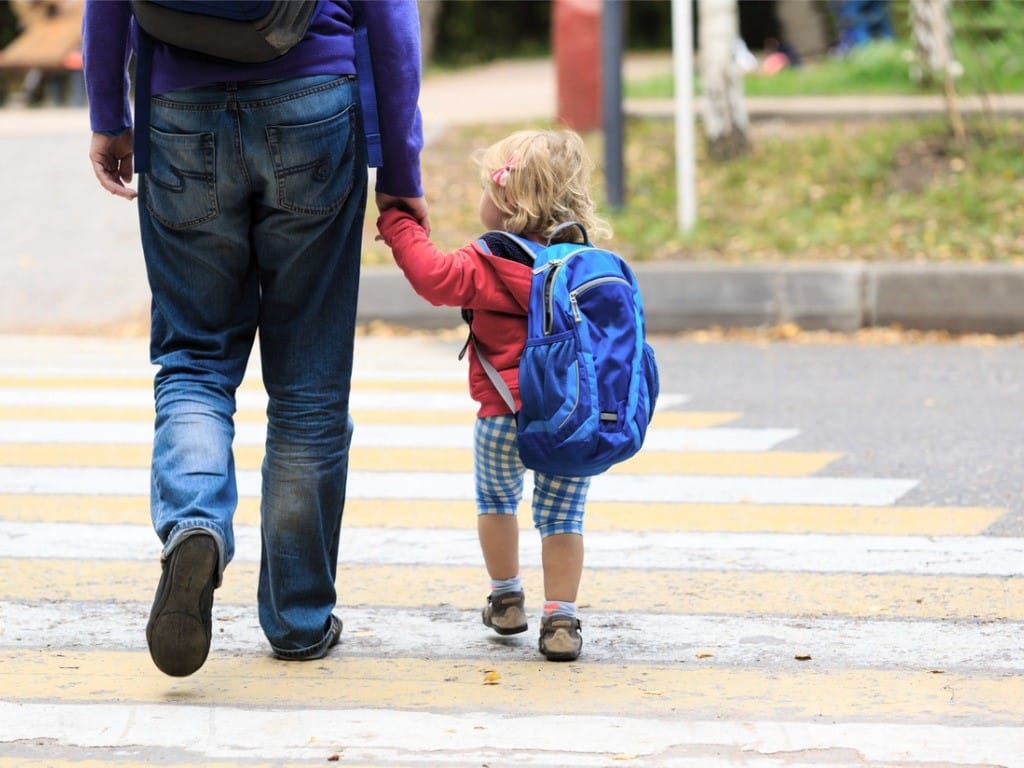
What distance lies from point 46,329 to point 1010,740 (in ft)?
24.9

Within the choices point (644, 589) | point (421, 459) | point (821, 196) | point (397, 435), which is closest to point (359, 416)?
point (397, 435)

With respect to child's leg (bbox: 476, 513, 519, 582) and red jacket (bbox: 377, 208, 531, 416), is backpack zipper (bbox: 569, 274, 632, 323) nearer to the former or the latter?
red jacket (bbox: 377, 208, 531, 416)

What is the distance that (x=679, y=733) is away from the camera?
3229 mm

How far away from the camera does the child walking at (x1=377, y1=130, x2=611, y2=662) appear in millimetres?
3588

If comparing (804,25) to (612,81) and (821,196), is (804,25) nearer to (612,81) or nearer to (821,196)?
(821,196)

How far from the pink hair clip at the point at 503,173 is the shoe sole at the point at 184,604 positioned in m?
1.05

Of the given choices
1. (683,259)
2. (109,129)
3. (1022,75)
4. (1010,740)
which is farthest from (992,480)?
(1022,75)

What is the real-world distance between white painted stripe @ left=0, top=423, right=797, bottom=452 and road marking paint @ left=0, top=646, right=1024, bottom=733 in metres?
2.66

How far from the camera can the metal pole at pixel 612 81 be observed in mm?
10391

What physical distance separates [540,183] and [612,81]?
22.9 ft

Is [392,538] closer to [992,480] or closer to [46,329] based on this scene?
[992,480]

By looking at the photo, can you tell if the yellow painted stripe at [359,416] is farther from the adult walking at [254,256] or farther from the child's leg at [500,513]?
the adult walking at [254,256]

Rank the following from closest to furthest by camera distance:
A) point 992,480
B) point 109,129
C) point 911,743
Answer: point 911,743 → point 109,129 → point 992,480

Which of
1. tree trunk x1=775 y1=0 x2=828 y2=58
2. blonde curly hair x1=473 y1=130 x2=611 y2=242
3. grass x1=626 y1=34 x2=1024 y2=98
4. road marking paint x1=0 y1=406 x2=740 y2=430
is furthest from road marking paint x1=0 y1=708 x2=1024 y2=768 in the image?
tree trunk x1=775 y1=0 x2=828 y2=58
